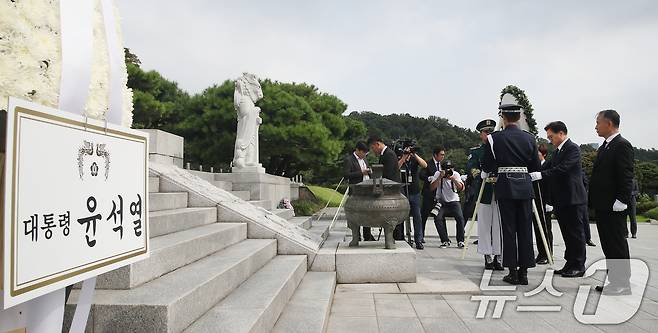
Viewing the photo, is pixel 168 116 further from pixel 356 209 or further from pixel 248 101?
pixel 356 209

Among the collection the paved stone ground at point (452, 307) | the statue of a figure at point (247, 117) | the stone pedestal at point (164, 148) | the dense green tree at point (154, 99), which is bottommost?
the paved stone ground at point (452, 307)

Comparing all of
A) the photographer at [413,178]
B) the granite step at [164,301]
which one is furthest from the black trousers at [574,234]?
the granite step at [164,301]

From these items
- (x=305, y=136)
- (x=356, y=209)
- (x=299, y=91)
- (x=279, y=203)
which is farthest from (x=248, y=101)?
(x=299, y=91)

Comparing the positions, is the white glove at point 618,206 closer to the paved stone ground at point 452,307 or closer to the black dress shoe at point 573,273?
the paved stone ground at point 452,307

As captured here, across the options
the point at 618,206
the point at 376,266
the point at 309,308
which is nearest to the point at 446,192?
the point at 376,266

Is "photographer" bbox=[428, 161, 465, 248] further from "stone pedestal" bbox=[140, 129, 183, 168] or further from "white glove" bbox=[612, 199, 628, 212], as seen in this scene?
"stone pedestal" bbox=[140, 129, 183, 168]

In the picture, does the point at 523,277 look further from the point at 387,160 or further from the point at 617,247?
the point at 387,160

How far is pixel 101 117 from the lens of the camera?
4.83 feet

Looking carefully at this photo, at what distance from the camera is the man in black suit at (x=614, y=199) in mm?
4137

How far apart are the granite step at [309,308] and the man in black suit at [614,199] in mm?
2831

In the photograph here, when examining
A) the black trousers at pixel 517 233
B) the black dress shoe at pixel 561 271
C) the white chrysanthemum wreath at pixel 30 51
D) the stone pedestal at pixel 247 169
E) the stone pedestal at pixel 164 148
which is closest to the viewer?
the white chrysanthemum wreath at pixel 30 51

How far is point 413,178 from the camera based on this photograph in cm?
745

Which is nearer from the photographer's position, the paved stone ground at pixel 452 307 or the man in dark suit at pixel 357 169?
the paved stone ground at pixel 452 307

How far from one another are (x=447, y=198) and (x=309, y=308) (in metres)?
5.11
